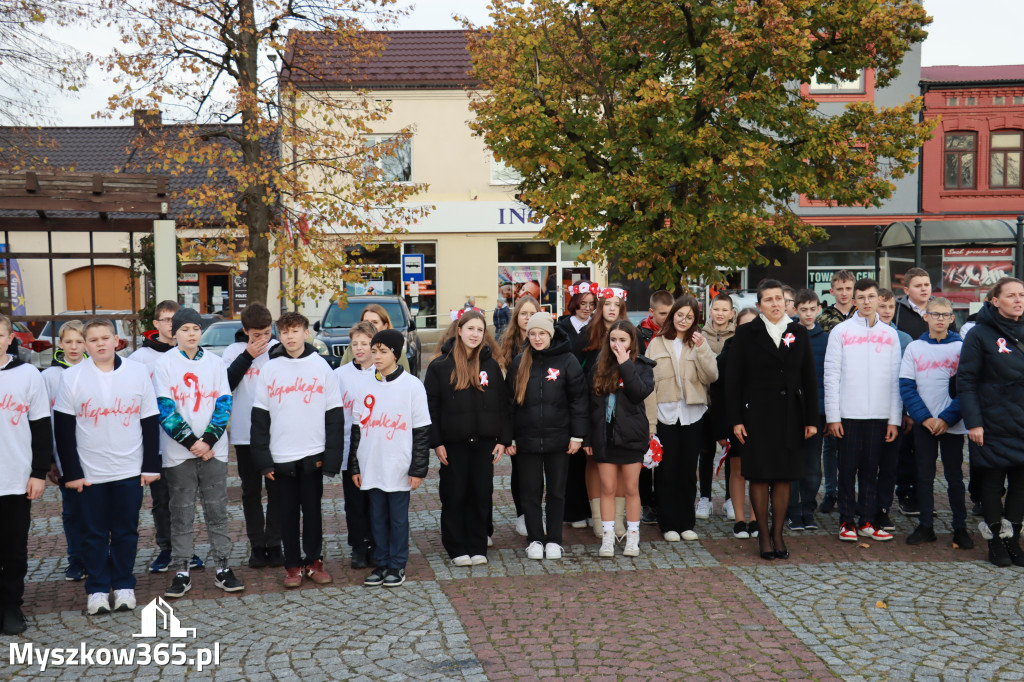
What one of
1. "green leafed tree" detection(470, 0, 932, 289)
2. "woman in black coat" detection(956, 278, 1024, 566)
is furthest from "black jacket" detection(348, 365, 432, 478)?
"green leafed tree" detection(470, 0, 932, 289)

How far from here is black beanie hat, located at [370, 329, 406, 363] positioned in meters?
6.44

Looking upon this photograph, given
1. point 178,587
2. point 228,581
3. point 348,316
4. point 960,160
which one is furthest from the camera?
point 960,160

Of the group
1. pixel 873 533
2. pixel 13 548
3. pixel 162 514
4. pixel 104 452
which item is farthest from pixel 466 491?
pixel 873 533

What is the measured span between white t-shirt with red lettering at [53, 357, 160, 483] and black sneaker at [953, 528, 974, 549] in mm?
5928

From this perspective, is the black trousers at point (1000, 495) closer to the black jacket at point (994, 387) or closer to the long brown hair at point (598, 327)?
the black jacket at point (994, 387)

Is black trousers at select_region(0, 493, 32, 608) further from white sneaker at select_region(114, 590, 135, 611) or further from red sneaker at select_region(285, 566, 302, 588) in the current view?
red sneaker at select_region(285, 566, 302, 588)

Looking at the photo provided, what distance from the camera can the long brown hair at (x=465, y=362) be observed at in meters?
6.80

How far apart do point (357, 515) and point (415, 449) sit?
0.73 m

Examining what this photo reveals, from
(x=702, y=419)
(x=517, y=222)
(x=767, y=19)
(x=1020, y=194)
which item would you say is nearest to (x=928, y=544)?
(x=702, y=419)

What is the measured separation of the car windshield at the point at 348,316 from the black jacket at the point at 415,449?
35.8 ft

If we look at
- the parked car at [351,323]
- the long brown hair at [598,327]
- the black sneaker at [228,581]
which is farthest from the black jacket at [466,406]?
Result: the parked car at [351,323]

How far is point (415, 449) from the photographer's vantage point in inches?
254

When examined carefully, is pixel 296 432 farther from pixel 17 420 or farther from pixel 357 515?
pixel 17 420

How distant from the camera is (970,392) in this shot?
6.78m
